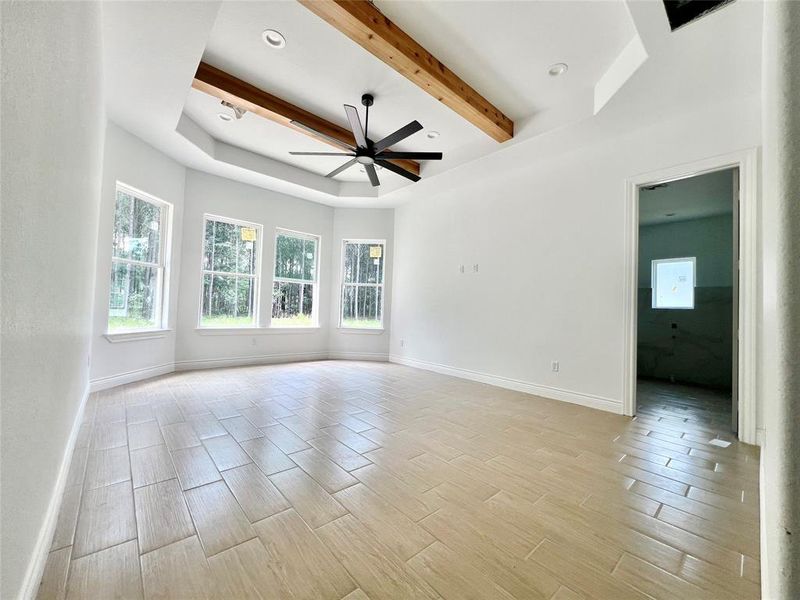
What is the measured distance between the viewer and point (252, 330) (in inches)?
212

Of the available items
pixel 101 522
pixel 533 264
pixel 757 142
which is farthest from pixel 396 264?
pixel 101 522

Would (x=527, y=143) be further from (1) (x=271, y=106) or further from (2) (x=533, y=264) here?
(1) (x=271, y=106)

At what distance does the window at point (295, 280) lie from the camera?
5734 millimetres

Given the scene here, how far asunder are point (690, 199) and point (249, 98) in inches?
238

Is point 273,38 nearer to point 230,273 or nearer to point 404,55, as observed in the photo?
point 404,55

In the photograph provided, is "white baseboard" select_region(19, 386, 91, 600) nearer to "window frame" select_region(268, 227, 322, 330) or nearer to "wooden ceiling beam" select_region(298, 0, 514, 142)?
"wooden ceiling beam" select_region(298, 0, 514, 142)

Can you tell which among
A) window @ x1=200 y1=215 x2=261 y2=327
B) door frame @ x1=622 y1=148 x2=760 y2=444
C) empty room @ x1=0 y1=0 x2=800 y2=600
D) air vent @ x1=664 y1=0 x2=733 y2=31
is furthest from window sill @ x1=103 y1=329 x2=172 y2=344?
door frame @ x1=622 y1=148 x2=760 y2=444

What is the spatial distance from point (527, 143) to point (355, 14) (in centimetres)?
230

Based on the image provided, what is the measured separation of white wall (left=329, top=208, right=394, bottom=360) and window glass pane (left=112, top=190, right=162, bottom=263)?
2848mm

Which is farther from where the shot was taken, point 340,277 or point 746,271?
point 340,277

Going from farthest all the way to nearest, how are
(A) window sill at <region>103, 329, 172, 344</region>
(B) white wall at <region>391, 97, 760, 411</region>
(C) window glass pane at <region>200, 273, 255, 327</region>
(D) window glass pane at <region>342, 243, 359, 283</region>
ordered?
(D) window glass pane at <region>342, 243, 359, 283</region> < (C) window glass pane at <region>200, 273, 255, 327</region> < (A) window sill at <region>103, 329, 172, 344</region> < (B) white wall at <region>391, 97, 760, 411</region>

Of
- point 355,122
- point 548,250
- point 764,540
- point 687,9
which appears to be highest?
point 687,9

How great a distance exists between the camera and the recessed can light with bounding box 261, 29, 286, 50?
8.21 feet

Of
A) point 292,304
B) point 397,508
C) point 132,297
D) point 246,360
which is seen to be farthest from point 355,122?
point 246,360
